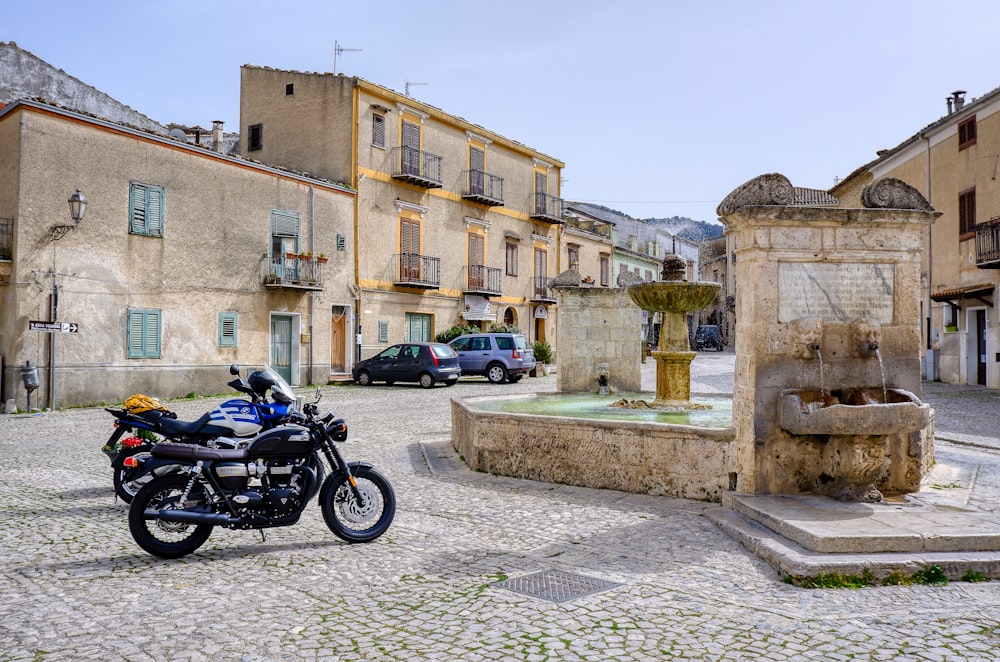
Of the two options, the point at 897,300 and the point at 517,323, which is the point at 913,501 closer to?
the point at 897,300

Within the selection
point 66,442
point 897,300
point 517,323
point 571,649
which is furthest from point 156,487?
point 517,323

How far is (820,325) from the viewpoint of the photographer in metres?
6.45

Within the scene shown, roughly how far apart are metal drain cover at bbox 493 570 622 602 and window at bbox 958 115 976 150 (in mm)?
22096

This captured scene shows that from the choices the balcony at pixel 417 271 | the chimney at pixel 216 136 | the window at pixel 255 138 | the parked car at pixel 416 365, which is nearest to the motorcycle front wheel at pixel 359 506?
the parked car at pixel 416 365

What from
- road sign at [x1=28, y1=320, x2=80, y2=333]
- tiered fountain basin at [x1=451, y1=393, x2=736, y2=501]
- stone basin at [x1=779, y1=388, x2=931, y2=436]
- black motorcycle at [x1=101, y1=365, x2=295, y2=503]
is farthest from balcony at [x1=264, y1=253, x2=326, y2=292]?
stone basin at [x1=779, y1=388, x2=931, y2=436]

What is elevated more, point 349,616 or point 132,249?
Result: point 132,249

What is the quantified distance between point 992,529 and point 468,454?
494 centimetres

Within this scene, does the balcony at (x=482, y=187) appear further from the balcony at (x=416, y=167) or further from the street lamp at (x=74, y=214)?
the street lamp at (x=74, y=214)

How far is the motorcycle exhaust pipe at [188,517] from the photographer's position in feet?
16.6

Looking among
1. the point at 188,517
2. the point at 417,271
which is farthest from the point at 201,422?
the point at 417,271

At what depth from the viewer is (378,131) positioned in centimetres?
2633

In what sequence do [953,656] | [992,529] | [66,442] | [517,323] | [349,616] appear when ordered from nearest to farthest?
1. [953,656]
2. [349,616]
3. [992,529]
4. [66,442]
5. [517,323]

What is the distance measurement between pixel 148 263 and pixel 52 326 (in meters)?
3.50

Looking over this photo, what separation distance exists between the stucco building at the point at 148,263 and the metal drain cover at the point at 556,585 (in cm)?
1432
